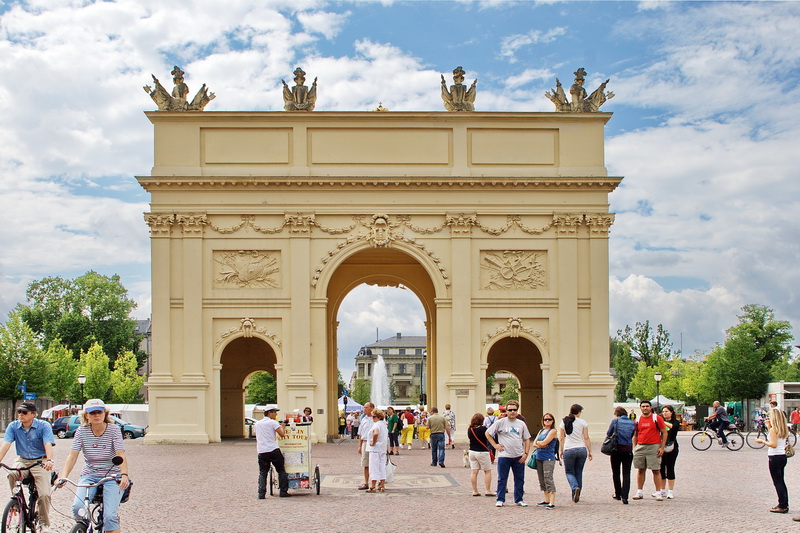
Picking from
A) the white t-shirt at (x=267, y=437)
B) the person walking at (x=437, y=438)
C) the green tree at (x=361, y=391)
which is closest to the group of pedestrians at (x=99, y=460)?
the white t-shirt at (x=267, y=437)

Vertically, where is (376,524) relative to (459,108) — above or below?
below

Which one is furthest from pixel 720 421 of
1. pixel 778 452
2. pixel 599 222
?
pixel 778 452

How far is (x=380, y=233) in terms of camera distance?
39125 millimetres

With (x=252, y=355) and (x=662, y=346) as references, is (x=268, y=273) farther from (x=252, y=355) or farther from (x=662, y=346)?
(x=662, y=346)

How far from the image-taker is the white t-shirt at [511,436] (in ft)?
58.2

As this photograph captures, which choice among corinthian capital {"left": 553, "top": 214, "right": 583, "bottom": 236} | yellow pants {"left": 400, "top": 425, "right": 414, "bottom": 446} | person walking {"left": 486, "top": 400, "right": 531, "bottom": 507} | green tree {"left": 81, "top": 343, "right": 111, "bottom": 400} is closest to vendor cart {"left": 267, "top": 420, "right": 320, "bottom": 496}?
person walking {"left": 486, "top": 400, "right": 531, "bottom": 507}

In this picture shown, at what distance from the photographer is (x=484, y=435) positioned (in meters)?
19.7

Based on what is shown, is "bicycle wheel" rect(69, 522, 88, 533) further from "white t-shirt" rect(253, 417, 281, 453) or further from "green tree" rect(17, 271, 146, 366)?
"green tree" rect(17, 271, 146, 366)

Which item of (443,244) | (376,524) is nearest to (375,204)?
(443,244)

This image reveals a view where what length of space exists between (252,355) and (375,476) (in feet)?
83.0

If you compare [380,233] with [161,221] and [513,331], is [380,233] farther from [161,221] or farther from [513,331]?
[161,221]

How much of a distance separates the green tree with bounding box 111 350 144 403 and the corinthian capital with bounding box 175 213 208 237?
4363 cm

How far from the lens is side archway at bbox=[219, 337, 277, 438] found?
147 ft

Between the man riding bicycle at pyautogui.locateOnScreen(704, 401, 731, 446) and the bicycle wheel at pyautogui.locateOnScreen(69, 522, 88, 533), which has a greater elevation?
the bicycle wheel at pyautogui.locateOnScreen(69, 522, 88, 533)
